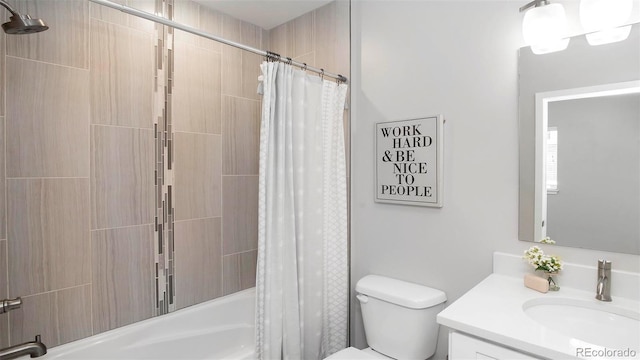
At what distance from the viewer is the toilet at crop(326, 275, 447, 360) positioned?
64.7 inches

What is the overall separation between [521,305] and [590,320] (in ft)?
0.81

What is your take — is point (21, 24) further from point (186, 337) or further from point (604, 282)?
point (604, 282)

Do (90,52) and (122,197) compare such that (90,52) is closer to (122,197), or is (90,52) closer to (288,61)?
(122,197)

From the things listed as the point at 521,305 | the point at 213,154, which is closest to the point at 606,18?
the point at 521,305

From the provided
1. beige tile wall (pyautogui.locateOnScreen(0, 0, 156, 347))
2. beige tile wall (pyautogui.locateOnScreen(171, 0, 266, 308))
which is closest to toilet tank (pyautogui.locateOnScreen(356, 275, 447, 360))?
beige tile wall (pyautogui.locateOnScreen(171, 0, 266, 308))

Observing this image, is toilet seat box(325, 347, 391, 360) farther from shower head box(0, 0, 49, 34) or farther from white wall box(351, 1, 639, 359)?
shower head box(0, 0, 49, 34)

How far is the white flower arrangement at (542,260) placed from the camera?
1354mm

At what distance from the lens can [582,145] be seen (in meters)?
1.37

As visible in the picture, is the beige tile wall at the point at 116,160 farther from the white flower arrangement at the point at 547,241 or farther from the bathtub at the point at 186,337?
the white flower arrangement at the point at 547,241

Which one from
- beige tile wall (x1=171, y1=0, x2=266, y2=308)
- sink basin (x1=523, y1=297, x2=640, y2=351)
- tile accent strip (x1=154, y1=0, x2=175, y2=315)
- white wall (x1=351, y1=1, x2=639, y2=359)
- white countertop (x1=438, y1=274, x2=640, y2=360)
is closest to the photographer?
white countertop (x1=438, y1=274, x2=640, y2=360)

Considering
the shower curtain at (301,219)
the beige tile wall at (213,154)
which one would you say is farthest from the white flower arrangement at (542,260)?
the beige tile wall at (213,154)

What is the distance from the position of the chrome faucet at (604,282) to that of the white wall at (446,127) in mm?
82

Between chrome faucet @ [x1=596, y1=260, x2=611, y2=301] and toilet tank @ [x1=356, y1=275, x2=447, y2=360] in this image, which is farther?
toilet tank @ [x1=356, y1=275, x2=447, y2=360]

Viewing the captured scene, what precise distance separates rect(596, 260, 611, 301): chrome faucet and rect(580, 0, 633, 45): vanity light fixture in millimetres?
833
